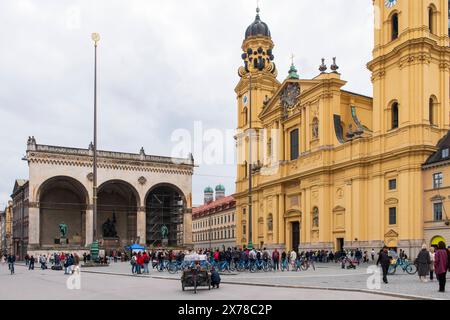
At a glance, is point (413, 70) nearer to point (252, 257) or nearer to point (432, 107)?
point (432, 107)

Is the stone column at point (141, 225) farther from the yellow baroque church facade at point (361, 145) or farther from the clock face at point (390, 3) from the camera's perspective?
the clock face at point (390, 3)

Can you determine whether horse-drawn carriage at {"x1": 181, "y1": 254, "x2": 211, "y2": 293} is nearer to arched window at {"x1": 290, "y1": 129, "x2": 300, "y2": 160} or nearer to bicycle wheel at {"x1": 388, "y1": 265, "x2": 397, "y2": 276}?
bicycle wheel at {"x1": 388, "y1": 265, "x2": 397, "y2": 276}

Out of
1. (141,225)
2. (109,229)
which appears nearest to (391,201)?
(141,225)

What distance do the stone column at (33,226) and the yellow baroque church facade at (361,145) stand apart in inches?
972

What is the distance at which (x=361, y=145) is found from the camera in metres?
46.2

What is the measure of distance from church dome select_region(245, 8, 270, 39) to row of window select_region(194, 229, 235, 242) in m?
36.5

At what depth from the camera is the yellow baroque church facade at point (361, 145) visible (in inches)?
1630

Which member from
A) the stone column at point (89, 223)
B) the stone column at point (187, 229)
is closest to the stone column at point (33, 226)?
the stone column at point (89, 223)

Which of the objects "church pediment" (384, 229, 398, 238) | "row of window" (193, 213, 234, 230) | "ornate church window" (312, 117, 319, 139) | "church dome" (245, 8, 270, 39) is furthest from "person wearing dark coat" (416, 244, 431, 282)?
"row of window" (193, 213, 234, 230)

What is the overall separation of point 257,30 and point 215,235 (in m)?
44.9

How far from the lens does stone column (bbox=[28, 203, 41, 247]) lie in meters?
61.5
